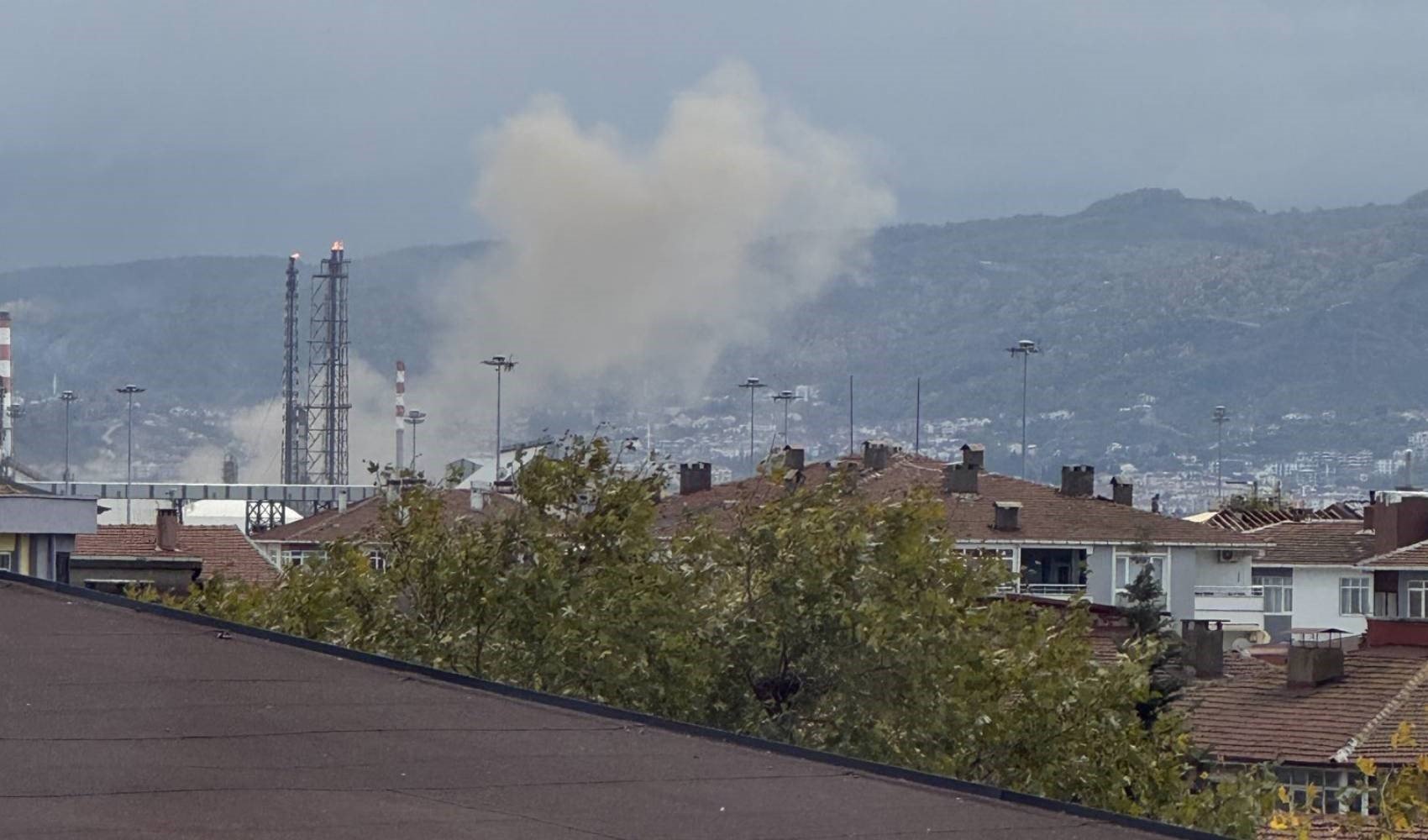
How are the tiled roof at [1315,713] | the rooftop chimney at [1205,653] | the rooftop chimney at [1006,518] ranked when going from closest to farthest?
the tiled roof at [1315,713]
the rooftop chimney at [1205,653]
the rooftop chimney at [1006,518]

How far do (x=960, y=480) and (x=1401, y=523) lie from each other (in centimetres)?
1291

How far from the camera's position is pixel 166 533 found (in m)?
55.5

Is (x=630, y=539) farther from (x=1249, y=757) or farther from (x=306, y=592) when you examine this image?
(x=1249, y=757)

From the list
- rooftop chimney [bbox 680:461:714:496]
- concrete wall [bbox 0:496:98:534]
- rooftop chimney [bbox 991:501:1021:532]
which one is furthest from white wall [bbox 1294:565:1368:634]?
concrete wall [bbox 0:496:98:534]

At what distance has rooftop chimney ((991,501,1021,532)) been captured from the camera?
67.6m

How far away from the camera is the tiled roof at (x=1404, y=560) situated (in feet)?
187

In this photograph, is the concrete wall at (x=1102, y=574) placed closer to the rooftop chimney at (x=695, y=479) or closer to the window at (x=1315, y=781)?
the rooftop chimney at (x=695, y=479)

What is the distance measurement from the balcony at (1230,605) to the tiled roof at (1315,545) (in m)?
4.72

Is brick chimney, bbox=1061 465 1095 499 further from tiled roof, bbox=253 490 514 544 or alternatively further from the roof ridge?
the roof ridge

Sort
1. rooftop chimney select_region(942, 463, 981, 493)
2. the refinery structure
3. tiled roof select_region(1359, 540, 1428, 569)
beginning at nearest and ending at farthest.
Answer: tiled roof select_region(1359, 540, 1428, 569) < rooftop chimney select_region(942, 463, 981, 493) < the refinery structure

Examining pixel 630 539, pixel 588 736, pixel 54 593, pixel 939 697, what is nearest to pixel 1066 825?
pixel 588 736

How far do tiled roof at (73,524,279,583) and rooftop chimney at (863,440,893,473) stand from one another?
72.4 feet

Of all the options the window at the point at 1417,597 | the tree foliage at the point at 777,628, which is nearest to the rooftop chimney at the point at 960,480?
the window at the point at 1417,597

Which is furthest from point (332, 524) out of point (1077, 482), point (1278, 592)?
point (1278, 592)
